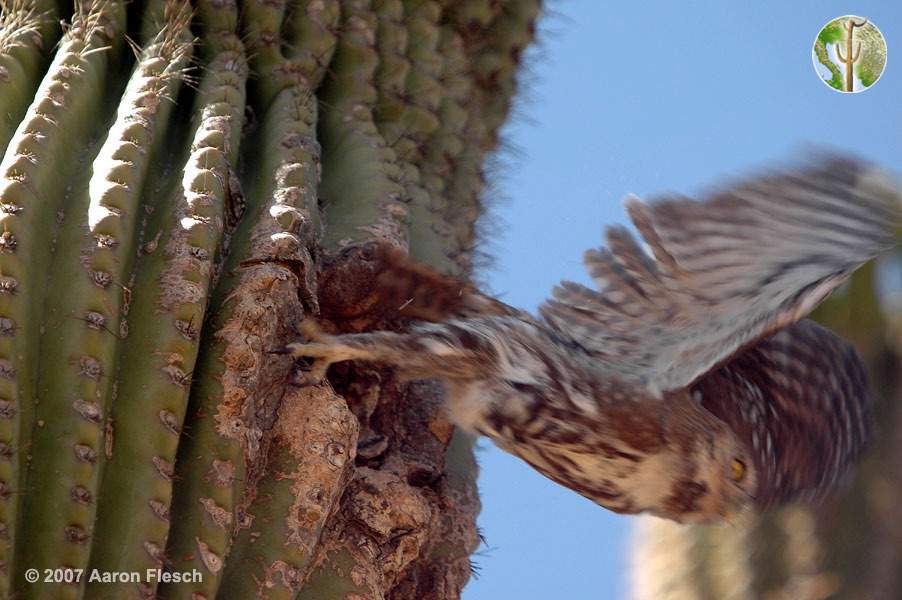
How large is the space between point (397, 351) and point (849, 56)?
5.21 feet

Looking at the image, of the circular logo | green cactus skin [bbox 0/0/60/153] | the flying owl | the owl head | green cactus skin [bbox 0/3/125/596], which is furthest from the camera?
the circular logo

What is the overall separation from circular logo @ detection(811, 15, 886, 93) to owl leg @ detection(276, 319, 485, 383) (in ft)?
4.31

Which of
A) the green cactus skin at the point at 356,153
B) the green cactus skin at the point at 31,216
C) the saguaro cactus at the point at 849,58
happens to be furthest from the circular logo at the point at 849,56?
the green cactus skin at the point at 31,216

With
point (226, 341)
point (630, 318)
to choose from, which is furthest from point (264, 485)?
point (630, 318)

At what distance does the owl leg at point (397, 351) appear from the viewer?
218cm

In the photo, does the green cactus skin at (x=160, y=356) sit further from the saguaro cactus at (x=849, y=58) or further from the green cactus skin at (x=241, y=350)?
the saguaro cactus at (x=849, y=58)

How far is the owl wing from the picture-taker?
245 centimetres

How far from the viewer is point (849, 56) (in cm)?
316

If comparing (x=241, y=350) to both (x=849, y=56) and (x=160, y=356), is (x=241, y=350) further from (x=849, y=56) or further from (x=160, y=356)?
(x=849, y=56)

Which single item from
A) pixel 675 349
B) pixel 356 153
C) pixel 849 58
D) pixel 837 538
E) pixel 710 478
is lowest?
pixel 837 538

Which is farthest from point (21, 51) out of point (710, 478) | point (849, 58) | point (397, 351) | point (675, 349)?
point (849, 58)

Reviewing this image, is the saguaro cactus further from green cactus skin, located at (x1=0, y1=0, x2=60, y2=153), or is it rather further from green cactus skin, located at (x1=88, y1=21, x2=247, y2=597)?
green cactus skin, located at (x1=0, y1=0, x2=60, y2=153)

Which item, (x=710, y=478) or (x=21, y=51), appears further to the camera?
(x=710, y=478)

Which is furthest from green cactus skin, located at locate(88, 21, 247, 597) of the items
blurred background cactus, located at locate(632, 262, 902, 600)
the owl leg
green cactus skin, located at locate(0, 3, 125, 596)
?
blurred background cactus, located at locate(632, 262, 902, 600)
